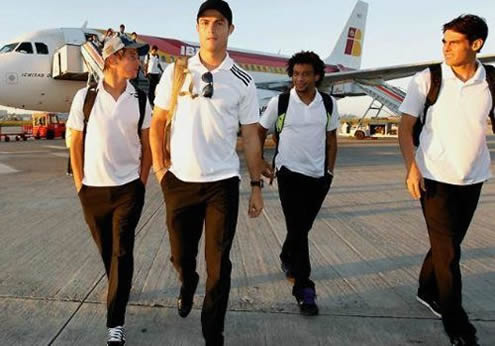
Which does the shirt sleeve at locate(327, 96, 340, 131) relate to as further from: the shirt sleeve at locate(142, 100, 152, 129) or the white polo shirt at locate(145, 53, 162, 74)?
the white polo shirt at locate(145, 53, 162, 74)

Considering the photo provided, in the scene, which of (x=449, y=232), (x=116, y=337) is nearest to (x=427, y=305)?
(x=449, y=232)

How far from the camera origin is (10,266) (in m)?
3.78

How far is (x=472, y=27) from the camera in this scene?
97.3 inches

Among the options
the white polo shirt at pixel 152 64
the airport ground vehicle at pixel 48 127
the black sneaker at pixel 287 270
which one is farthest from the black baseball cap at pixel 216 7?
the airport ground vehicle at pixel 48 127

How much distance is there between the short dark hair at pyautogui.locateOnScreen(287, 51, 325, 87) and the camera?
3.27 meters

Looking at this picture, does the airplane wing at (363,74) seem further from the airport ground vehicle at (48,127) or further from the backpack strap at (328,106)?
the airport ground vehicle at (48,127)

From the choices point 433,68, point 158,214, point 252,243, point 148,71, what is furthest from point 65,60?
point 433,68

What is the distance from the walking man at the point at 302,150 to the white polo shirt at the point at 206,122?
0.86 m

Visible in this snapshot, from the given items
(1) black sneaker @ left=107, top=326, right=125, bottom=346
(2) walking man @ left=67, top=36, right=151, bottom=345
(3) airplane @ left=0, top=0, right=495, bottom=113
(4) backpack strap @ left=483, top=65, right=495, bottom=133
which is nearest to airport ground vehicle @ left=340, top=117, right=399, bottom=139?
(3) airplane @ left=0, top=0, right=495, bottom=113

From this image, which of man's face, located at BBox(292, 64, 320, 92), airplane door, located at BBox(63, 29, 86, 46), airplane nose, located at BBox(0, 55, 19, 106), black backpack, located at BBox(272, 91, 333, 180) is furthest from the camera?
airplane door, located at BBox(63, 29, 86, 46)

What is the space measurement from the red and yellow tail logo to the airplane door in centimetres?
1926

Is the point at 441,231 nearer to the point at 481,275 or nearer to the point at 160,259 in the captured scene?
the point at 481,275

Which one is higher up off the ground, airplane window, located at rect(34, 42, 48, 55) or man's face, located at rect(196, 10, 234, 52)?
airplane window, located at rect(34, 42, 48, 55)

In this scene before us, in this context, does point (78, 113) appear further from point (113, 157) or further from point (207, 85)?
point (207, 85)
